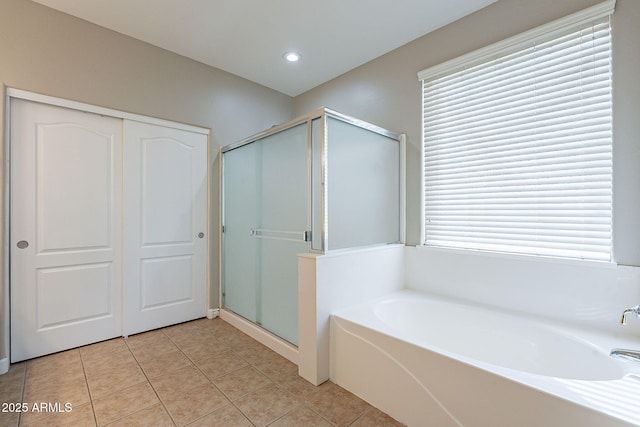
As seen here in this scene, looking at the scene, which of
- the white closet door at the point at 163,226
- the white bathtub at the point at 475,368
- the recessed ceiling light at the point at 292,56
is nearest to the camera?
the white bathtub at the point at 475,368

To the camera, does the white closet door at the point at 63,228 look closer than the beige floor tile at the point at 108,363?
No

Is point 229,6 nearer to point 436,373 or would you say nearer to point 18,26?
point 18,26

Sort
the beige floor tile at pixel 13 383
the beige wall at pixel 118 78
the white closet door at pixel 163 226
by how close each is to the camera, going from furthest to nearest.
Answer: the white closet door at pixel 163 226
the beige wall at pixel 118 78
the beige floor tile at pixel 13 383

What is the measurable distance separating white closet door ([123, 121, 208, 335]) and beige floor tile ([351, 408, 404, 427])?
83.0 inches

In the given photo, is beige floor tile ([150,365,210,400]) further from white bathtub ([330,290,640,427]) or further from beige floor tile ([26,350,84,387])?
white bathtub ([330,290,640,427])

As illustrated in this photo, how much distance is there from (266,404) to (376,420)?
0.64m

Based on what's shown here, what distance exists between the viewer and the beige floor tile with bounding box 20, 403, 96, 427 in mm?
1502

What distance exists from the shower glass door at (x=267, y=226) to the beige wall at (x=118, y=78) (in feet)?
0.85

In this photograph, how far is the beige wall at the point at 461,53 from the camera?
1.58 metres

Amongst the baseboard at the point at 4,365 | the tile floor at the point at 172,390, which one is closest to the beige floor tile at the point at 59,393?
the tile floor at the point at 172,390

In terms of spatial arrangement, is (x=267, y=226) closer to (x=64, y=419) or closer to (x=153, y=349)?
(x=153, y=349)

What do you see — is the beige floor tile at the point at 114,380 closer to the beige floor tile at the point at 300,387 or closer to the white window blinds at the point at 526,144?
the beige floor tile at the point at 300,387

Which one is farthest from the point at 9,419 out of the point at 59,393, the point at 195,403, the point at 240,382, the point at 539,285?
the point at 539,285

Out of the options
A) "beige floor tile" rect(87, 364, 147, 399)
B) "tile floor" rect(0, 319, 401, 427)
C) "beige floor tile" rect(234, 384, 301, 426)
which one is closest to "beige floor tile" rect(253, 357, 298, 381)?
"tile floor" rect(0, 319, 401, 427)
